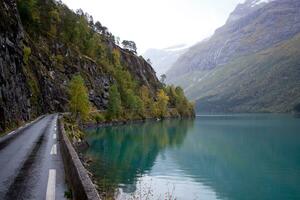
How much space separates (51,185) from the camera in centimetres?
1543

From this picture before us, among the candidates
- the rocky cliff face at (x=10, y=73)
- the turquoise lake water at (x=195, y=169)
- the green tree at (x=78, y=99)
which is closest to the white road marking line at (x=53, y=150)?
the turquoise lake water at (x=195, y=169)

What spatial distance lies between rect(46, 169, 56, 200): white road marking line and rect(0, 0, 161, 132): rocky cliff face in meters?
24.9

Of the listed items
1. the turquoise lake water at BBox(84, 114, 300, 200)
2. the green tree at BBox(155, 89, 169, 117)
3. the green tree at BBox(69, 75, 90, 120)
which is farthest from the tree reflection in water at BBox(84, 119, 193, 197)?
the green tree at BBox(155, 89, 169, 117)

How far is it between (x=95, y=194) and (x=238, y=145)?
75312mm

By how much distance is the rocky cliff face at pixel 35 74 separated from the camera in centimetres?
4875

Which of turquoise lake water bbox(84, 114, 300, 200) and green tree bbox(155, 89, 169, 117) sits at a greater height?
green tree bbox(155, 89, 169, 117)

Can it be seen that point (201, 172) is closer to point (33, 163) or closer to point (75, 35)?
point (33, 163)

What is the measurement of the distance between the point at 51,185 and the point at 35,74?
260 feet

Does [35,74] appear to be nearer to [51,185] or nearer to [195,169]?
[195,169]

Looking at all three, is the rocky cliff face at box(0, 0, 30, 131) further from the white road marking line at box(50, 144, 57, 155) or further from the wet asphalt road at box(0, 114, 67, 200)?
the wet asphalt road at box(0, 114, 67, 200)

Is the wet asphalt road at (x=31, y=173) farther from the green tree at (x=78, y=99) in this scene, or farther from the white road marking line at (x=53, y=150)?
the green tree at (x=78, y=99)

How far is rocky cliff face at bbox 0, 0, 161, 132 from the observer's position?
48750 mm

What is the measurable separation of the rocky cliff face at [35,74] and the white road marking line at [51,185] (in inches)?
981

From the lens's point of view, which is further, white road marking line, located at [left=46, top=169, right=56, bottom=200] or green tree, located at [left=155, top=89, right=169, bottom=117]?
green tree, located at [left=155, top=89, right=169, bottom=117]
